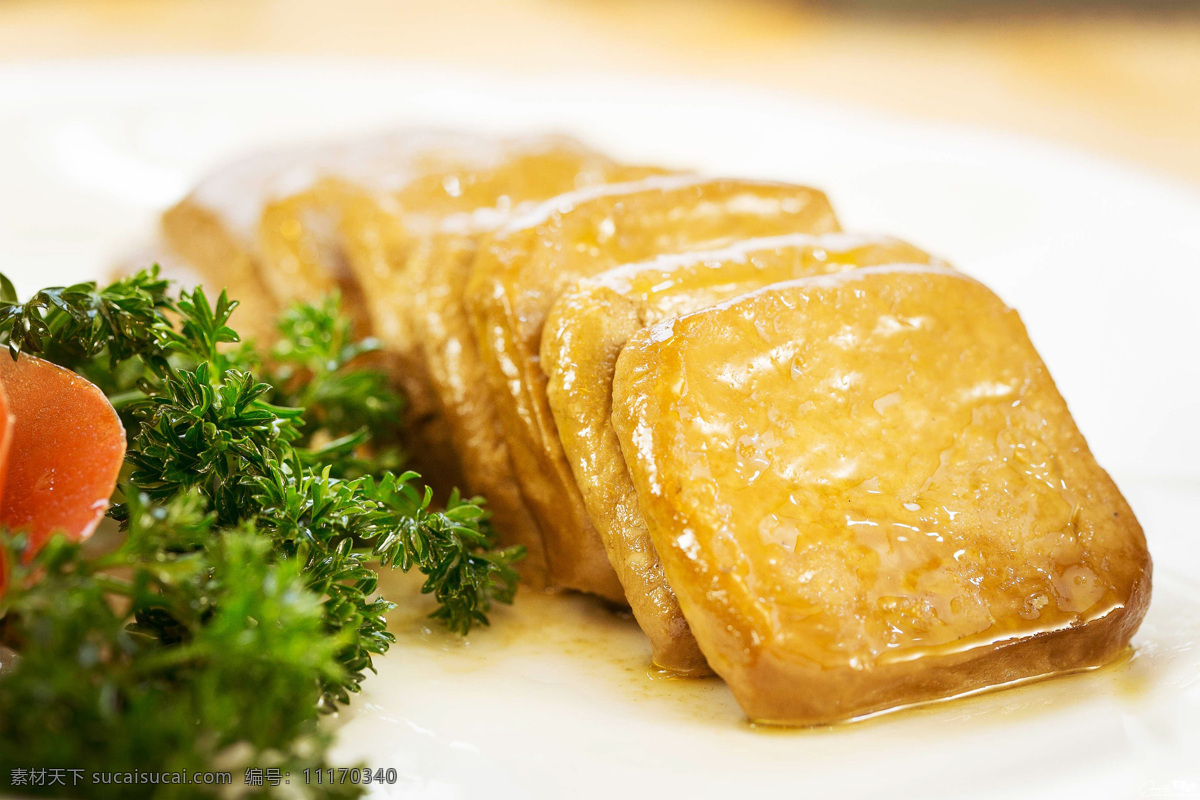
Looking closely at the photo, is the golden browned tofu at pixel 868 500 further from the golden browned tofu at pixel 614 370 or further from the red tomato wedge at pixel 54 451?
the red tomato wedge at pixel 54 451

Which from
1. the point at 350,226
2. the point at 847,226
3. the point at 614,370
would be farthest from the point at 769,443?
the point at 847,226

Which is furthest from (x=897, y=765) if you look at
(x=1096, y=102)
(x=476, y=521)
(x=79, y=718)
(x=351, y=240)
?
(x=1096, y=102)

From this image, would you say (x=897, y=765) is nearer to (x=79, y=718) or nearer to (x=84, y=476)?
(x=79, y=718)

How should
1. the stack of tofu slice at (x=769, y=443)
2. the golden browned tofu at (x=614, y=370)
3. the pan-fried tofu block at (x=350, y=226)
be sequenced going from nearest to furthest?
the stack of tofu slice at (x=769, y=443) < the golden browned tofu at (x=614, y=370) < the pan-fried tofu block at (x=350, y=226)

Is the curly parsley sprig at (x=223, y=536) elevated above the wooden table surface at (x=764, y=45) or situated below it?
below

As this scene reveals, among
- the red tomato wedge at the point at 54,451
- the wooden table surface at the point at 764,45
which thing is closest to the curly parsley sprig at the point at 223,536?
the red tomato wedge at the point at 54,451

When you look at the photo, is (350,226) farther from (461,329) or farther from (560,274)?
(560,274)
